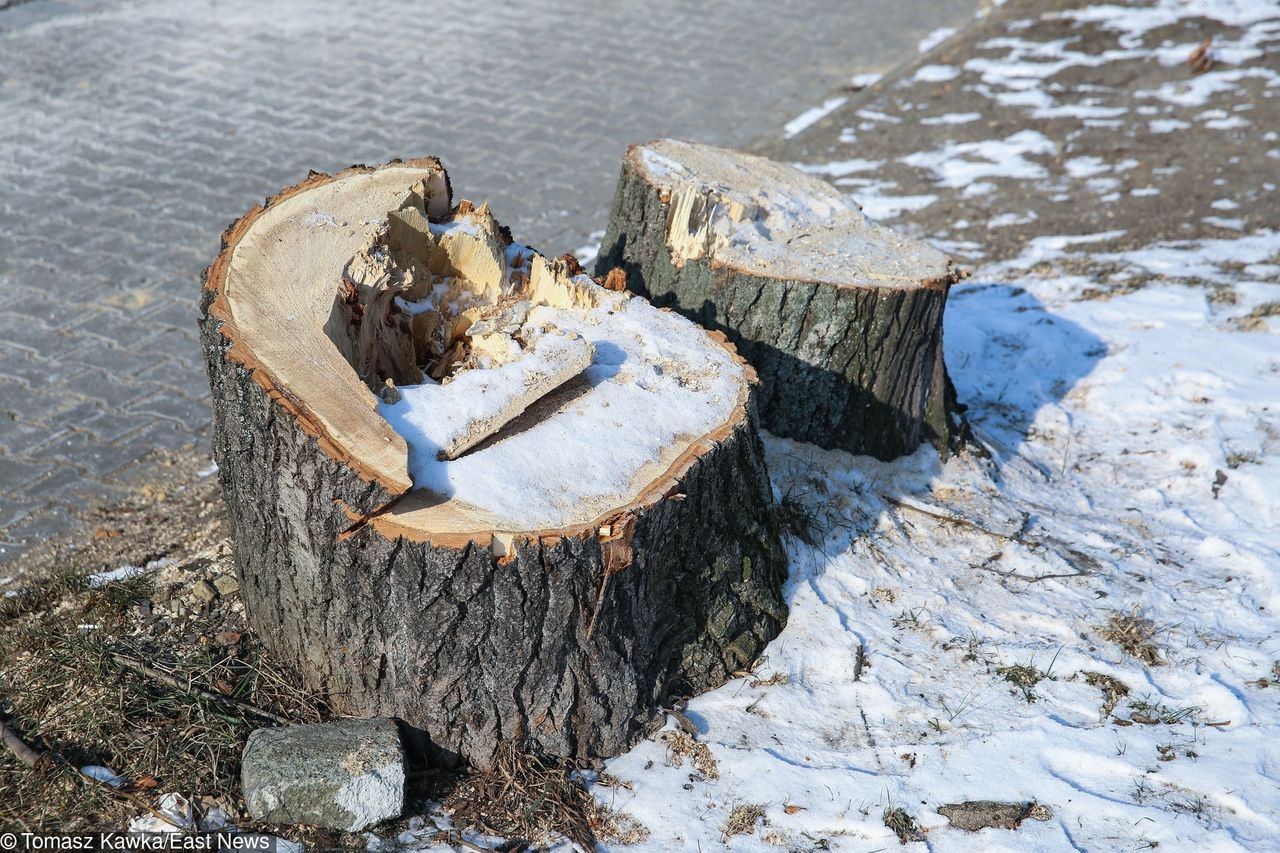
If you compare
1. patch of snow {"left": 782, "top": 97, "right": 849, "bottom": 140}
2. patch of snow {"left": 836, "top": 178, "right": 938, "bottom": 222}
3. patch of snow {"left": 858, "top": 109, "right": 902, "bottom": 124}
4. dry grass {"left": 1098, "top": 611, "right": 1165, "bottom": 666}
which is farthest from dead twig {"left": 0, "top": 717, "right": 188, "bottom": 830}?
patch of snow {"left": 858, "top": 109, "right": 902, "bottom": 124}

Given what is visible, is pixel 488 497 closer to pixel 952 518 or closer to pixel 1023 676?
pixel 1023 676

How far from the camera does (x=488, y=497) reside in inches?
96.0

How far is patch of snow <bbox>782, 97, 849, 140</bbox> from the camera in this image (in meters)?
7.78

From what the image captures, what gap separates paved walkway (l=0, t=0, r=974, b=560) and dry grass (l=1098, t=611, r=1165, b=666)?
3461mm

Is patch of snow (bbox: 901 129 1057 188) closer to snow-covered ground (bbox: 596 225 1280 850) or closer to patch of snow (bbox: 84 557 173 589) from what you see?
snow-covered ground (bbox: 596 225 1280 850)

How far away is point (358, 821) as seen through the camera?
243 cm

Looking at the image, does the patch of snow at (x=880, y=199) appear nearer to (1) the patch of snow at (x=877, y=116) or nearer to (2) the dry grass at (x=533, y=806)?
(1) the patch of snow at (x=877, y=116)

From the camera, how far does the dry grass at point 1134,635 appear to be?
3.11 meters

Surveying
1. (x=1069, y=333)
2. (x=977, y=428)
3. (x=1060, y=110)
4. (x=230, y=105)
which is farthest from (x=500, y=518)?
(x=1060, y=110)

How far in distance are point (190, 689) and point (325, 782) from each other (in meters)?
0.53

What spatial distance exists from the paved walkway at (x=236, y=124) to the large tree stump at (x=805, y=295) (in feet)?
6.97

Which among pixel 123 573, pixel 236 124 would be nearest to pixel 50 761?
pixel 123 573

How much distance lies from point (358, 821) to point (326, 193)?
5.88ft

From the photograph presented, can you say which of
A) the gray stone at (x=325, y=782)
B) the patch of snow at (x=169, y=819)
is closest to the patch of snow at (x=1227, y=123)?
the gray stone at (x=325, y=782)
